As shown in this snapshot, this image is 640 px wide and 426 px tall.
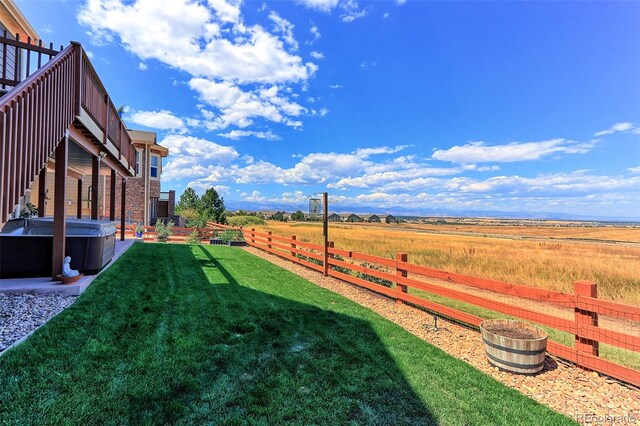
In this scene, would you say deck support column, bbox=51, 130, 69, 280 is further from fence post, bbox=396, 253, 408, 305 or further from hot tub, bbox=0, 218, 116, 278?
fence post, bbox=396, 253, 408, 305

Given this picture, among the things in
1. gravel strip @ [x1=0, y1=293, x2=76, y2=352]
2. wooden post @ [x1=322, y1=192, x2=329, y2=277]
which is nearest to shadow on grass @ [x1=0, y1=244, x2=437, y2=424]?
gravel strip @ [x1=0, y1=293, x2=76, y2=352]

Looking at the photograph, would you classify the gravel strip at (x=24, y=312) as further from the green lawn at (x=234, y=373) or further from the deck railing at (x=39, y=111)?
the deck railing at (x=39, y=111)

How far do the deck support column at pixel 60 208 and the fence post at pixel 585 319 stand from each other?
24.3ft

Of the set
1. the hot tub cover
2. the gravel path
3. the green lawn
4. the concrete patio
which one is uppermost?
the hot tub cover

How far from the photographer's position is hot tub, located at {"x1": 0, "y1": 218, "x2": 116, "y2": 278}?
217 inches

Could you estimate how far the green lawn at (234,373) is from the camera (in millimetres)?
2523

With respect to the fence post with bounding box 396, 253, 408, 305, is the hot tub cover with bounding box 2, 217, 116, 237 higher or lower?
higher

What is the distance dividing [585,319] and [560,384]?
0.80m

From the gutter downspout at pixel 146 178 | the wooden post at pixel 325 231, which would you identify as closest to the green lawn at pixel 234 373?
the wooden post at pixel 325 231

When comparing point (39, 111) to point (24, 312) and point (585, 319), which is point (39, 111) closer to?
point (24, 312)

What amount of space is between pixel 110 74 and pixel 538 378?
637 inches

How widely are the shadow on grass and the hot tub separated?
1.25m

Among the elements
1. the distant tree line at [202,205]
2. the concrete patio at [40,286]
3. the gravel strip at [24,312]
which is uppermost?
the distant tree line at [202,205]

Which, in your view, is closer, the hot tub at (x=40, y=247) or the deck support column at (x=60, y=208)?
the deck support column at (x=60, y=208)
